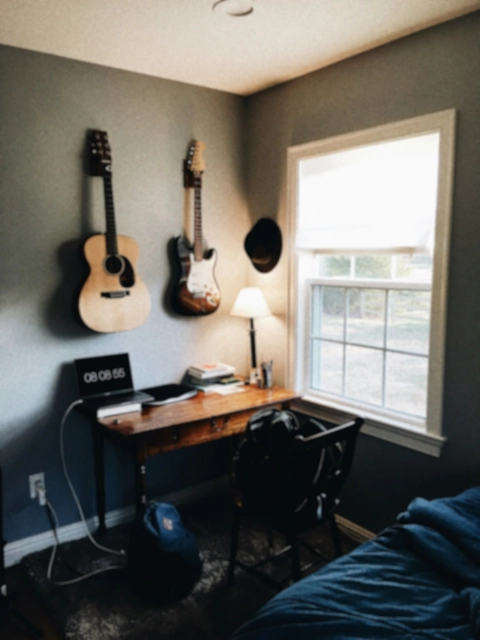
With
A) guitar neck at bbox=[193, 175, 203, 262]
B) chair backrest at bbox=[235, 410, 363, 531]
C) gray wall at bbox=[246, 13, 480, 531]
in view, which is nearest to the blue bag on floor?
chair backrest at bbox=[235, 410, 363, 531]

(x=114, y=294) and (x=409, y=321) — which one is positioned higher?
(x=114, y=294)

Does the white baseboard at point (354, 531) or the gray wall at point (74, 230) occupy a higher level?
the gray wall at point (74, 230)

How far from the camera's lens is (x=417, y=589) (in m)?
1.53

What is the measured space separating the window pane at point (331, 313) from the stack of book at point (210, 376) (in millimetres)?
569

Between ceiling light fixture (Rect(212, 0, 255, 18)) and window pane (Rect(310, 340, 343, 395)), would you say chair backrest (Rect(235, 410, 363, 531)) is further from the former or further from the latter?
ceiling light fixture (Rect(212, 0, 255, 18))

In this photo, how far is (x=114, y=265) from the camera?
108 inches

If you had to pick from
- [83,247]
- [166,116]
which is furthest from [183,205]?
[83,247]

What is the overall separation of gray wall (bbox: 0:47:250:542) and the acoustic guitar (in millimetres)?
83

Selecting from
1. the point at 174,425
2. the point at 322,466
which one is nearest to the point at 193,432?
the point at 174,425

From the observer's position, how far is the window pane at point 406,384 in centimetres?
257

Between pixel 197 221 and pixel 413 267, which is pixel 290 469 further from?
pixel 197 221

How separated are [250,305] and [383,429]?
39.7 inches

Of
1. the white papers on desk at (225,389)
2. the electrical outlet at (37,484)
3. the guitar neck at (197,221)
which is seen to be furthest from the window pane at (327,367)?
the electrical outlet at (37,484)

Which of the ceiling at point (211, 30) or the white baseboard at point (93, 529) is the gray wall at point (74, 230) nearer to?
the white baseboard at point (93, 529)
